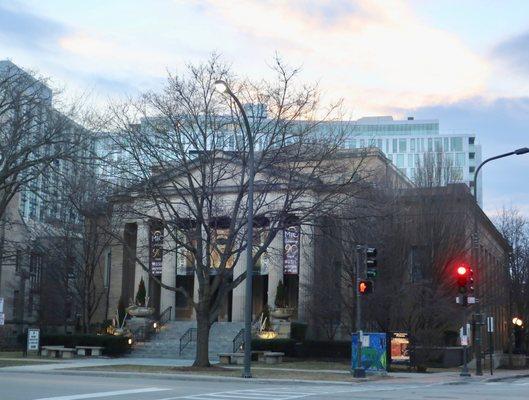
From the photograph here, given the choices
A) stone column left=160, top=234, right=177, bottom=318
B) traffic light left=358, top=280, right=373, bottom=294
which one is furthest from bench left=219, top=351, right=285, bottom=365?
stone column left=160, top=234, right=177, bottom=318

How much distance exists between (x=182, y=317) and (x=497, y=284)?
2279cm

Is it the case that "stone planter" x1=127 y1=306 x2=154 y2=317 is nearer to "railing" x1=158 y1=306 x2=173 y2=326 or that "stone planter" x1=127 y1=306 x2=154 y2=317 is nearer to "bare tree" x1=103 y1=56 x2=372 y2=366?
"railing" x1=158 y1=306 x2=173 y2=326

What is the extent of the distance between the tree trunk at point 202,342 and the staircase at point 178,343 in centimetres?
Result: 1170

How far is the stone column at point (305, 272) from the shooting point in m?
43.5

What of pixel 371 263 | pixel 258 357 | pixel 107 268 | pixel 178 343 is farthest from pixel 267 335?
pixel 371 263

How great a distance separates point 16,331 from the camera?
6288 cm

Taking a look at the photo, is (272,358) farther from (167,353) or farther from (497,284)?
(497,284)

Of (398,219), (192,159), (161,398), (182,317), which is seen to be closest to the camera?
(161,398)

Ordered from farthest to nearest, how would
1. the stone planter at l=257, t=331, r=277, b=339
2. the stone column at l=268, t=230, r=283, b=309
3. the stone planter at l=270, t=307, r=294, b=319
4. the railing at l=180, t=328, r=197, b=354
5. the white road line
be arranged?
the stone column at l=268, t=230, r=283, b=309
the stone planter at l=270, t=307, r=294, b=319
the railing at l=180, t=328, r=197, b=354
the stone planter at l=257, t=331, r=277, b=339
the white road line

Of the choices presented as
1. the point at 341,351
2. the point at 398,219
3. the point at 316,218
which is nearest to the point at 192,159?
the point at 316,218

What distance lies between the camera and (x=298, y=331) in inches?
1831

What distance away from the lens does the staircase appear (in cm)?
Result: 4538

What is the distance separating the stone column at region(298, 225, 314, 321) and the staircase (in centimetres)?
441

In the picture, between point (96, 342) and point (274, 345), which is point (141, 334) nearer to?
point (96, 342)
